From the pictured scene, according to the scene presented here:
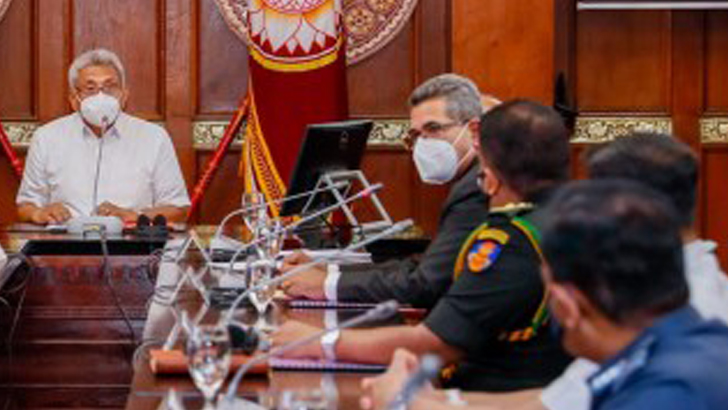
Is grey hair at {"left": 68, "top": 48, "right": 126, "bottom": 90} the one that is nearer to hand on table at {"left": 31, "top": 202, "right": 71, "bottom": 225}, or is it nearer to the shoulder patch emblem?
hand on table at {"left": 31, "top": 202, "right": 71, "bottom": 225}

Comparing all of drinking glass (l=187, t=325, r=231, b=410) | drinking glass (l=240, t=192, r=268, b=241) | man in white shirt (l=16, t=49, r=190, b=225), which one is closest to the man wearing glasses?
drinking glass (l=240, t=192, r=268, b=241)

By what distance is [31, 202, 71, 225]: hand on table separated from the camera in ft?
17.7

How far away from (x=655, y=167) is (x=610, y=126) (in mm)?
4596

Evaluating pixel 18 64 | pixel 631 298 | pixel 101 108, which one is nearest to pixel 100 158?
pixel 101 108

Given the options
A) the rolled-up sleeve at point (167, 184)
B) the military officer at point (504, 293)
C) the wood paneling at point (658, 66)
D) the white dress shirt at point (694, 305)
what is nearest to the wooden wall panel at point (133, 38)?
the rolled-up sleeve at point (167, 184)

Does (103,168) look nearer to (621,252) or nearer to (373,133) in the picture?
(373,133)

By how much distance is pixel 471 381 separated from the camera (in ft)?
9.71

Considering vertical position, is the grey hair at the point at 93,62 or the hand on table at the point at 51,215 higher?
the grey hair at the point at 93,62

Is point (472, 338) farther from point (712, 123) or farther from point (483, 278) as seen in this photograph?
point (712, 123)

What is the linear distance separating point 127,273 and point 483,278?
1.84 meters

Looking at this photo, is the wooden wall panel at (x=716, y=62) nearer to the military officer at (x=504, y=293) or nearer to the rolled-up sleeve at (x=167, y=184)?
the rolled-up sleeve at (x=167, y=184)

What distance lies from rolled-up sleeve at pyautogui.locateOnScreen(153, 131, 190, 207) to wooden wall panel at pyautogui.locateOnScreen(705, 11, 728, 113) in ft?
8.15

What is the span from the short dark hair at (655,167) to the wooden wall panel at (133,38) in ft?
15.2

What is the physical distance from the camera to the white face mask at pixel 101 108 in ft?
19.1
